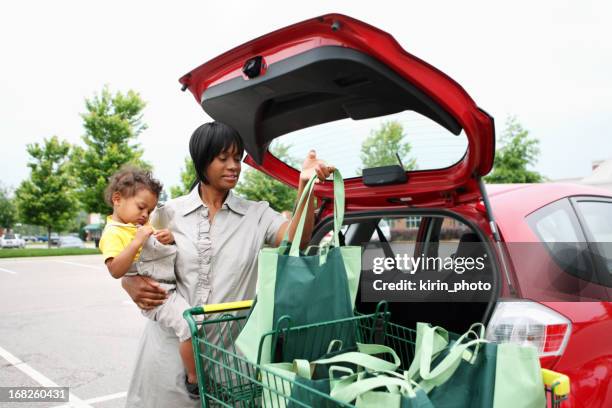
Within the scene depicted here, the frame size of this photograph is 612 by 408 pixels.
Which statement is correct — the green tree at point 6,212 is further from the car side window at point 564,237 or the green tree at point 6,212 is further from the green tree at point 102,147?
the car side window at point 564,237

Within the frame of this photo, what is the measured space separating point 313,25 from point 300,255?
772mm

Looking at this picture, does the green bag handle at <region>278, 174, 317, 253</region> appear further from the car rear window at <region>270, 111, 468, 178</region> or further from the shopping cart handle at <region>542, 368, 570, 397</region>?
the shopping cart handle at <region>542, 368, 570, 397</region>

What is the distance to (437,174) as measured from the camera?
2170mm

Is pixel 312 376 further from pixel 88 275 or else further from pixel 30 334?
pixel 88 275

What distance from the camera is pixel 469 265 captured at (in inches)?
113

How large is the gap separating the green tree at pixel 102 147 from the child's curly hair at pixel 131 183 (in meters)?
22.8

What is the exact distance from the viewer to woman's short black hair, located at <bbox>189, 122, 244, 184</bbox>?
201 cm

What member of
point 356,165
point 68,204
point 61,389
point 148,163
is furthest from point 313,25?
point 68,204

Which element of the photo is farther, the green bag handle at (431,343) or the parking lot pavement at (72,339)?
the parking lot pavement at (72,339)

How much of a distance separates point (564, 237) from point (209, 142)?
1591mm

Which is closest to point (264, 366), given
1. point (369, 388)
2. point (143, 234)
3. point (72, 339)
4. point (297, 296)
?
point (297, 296)

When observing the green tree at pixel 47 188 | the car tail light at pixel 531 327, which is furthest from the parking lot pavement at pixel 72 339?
the green tree at pixel 47 188

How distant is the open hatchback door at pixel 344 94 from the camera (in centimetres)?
162

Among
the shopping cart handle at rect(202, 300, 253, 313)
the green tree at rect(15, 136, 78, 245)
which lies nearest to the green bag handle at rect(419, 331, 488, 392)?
the shopping cart handle at rect(202, 300, 253, 313)
